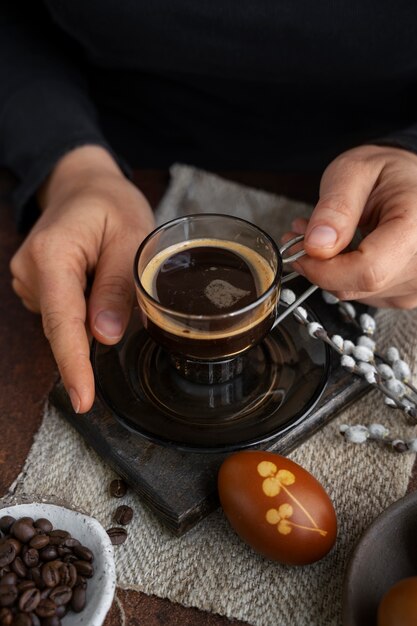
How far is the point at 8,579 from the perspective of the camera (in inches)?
33.5

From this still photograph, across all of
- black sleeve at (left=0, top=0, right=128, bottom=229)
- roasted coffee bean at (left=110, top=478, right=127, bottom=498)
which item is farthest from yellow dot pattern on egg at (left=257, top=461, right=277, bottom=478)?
black sleeve at (left=0, top=0, right=128, bottom=229)

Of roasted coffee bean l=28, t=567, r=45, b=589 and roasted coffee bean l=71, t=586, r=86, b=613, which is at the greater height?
roasted coffee bean l=71, t=586, r=86, b=613

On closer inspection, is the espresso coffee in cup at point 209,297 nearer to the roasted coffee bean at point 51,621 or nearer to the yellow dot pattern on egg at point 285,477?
the yellow dot pattern on egg at point 285,477

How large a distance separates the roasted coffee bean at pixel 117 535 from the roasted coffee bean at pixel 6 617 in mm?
204

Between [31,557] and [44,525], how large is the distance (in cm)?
5

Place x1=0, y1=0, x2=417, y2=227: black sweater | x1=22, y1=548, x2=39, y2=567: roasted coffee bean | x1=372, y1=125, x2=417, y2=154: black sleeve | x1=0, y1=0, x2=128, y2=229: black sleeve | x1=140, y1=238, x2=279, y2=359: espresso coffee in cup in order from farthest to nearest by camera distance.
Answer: x1=0, y1=0, x2=128, y2=229: black sleeve, x1=0, y1=0, x2=417, y2=227: black sweater, x1=372, y1=125, x2=417, y2=154: black sleeve, x1=140, y1=238, x2=279, y2=359: espresso coffee in cup, x1=22, y1=548, x2=39, y2=567: roasted coffee bean

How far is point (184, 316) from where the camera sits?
0.97 metres

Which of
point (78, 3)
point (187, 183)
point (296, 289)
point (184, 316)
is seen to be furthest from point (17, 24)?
point (184, 316)

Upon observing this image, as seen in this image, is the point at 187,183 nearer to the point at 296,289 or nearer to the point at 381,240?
the point at 296,289

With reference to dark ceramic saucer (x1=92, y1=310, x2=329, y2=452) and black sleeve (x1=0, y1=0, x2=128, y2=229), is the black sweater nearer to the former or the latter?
black sleeve (x1=0, y1=0, x2=128, y2=229)

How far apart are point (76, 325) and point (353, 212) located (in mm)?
460

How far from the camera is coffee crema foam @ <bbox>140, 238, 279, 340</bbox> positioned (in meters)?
0.99

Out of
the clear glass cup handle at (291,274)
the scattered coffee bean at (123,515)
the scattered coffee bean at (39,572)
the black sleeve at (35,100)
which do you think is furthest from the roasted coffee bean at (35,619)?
the black sleeve at (35,100)

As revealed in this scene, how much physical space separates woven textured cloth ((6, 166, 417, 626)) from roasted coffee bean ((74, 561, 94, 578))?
3.9 inches
